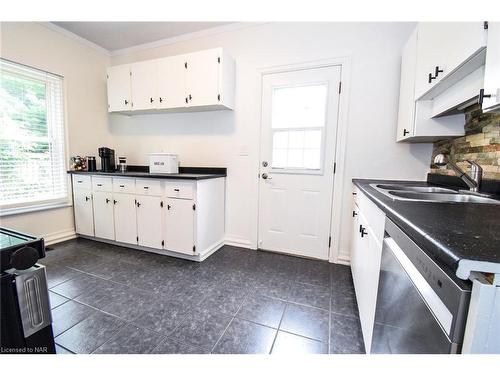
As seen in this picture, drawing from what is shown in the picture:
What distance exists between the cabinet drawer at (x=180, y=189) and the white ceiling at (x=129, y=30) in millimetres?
1872

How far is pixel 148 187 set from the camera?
2.40 m

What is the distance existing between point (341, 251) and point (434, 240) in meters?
2.00

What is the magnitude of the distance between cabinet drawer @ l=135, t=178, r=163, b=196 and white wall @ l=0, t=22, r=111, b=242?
1235mm

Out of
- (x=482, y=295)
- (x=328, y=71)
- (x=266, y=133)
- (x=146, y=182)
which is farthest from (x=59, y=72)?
(x=482, y=295)

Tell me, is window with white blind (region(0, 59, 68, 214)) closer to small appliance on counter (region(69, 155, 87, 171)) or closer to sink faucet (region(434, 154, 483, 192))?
small appliance on counter (region(69, 155, 87, 171))

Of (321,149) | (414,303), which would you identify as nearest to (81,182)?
(321,149)

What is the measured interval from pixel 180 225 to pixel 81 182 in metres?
1.55

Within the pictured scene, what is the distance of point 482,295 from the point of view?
0.37 metres

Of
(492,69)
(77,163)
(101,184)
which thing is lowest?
(101,184)

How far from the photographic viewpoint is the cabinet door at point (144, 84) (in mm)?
2658

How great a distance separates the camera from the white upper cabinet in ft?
7.79

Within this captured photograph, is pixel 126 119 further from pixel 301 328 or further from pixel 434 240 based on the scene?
pixel 434 240

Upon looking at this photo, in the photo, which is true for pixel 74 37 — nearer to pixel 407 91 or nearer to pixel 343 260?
pixel 407 91

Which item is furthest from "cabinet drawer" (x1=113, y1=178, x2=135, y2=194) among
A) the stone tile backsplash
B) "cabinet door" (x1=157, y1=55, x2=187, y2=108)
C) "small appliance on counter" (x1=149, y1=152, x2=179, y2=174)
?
the stone tile backsplash
